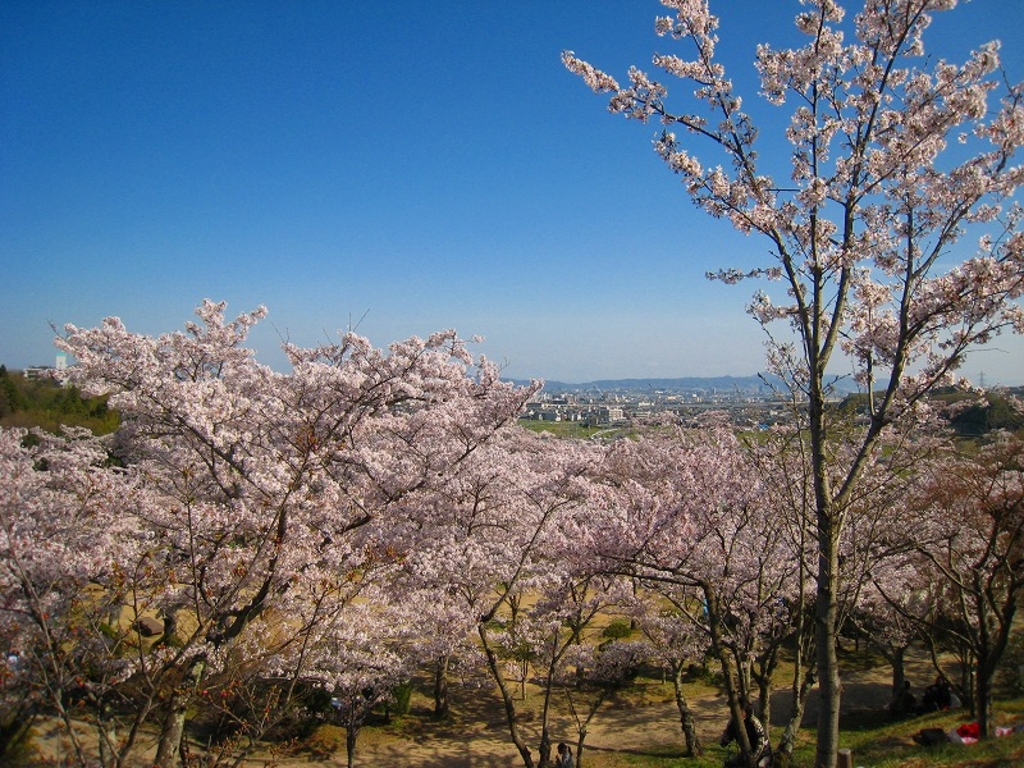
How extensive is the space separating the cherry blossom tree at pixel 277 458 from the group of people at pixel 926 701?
11575 mm

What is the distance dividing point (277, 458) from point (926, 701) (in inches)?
591

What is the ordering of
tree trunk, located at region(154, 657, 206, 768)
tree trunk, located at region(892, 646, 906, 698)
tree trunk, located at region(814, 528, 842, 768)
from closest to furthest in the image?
tree trunk, located at region(814, 528, 842, 768), tree trunk, located at region(154, 657, 206, 768), tree trunk, located at region(892, 646, 906, 698)

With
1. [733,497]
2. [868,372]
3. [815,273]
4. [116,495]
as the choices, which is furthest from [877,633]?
[116,495]

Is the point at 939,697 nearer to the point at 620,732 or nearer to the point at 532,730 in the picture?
the point at 620,732

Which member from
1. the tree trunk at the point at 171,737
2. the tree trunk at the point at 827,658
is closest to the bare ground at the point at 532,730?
the tree trunk at the point at 171,737

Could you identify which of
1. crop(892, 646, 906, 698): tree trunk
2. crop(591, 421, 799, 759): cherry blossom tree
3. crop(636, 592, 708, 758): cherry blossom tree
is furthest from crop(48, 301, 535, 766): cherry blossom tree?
crop(892, 646, 906, 698): tree trunk

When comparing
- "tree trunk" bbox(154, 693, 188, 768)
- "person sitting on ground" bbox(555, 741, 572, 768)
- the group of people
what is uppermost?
"tree trunk" bbox(154, 693, 188, 768)

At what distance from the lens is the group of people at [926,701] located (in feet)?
45.1

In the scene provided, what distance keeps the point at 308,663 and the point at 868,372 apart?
9098 millimetres

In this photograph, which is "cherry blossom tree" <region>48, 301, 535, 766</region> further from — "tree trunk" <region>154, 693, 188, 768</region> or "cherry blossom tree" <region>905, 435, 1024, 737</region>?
"cherry blossom tree" <region>905, 435, 1024, 737</region>

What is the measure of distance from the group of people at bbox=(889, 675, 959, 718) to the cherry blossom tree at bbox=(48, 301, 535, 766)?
1158cm

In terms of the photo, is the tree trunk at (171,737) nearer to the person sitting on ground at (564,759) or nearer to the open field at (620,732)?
the open field at (620,732)

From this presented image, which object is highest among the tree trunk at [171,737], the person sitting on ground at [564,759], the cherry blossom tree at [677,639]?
the tree trunk at [171,737]

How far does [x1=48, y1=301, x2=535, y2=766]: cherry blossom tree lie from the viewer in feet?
27.8
